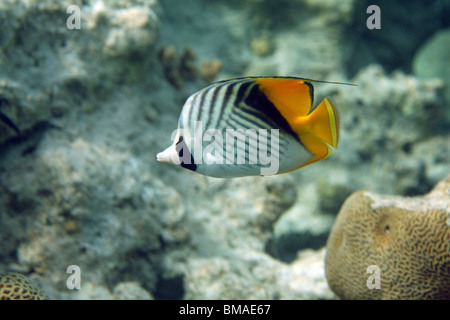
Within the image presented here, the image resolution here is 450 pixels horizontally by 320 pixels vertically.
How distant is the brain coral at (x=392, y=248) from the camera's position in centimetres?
246

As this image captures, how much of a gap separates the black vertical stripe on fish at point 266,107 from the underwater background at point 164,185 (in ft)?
2.29

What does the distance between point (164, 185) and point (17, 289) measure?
1.67 meters

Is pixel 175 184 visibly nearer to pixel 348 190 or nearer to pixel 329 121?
pixel 348 190

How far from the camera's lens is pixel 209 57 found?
558 cm

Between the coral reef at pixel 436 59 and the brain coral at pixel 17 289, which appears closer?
the brain coral at pixel 17 289

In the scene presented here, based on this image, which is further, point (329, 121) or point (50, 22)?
point (50, 22)

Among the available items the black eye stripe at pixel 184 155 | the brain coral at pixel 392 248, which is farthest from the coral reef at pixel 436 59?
the black eye stripe at pixel 184 155

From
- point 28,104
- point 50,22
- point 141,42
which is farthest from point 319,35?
point 28,104

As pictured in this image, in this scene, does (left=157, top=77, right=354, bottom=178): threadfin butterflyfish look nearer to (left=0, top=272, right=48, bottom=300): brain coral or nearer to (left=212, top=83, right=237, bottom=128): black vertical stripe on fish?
(left=212, top=83, right=237, bottom=128): black vertical stripe on fish

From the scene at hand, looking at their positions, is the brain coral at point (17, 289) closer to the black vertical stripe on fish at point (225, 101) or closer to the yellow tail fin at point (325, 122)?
the black vertical stripe on fish at point (225, 101)

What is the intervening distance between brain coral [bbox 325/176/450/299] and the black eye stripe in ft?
6.92

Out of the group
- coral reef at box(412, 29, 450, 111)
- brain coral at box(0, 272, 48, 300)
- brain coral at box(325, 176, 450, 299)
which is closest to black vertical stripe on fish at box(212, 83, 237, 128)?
brain coral at box(0, 272, 48, 300)

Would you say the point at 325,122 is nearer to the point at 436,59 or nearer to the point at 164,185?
the point at 164,185

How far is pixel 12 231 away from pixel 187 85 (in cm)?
294
